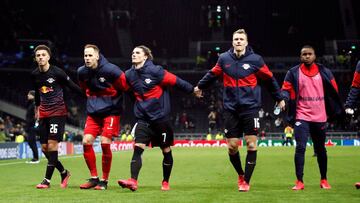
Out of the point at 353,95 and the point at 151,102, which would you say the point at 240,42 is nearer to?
the point at 151,102

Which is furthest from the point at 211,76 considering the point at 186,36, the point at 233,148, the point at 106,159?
the point at 186,36

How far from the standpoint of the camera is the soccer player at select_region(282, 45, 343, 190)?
9.93 metres

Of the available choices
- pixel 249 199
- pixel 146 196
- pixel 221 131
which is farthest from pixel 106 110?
pixel 221 131

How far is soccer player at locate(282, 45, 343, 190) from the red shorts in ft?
9.80

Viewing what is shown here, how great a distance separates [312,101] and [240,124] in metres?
1.29

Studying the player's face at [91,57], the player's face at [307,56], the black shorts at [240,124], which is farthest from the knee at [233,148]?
the player's face at [91,57]

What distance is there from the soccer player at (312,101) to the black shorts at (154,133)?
6.96ft

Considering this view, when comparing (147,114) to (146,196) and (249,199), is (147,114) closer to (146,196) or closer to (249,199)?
(146,196)

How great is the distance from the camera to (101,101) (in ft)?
33.7

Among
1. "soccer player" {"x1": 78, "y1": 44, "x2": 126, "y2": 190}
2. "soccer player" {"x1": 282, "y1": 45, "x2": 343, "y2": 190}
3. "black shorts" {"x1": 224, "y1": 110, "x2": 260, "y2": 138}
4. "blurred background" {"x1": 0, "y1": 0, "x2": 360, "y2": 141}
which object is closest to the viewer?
"black shorts" {"x1": 224, "y1": 110, "x2": 260, "y2": 138}

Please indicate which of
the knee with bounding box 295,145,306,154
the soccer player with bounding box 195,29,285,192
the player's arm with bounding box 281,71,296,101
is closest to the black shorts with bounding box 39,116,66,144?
the soccer player with bounding box 195,29,285,192

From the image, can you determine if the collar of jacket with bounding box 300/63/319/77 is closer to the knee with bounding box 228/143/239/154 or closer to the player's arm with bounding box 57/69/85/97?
the knee with bounding box 228/143/239/154

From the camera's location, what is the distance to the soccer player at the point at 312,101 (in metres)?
9.93

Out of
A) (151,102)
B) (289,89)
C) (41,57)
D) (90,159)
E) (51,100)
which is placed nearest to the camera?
(151,102)
